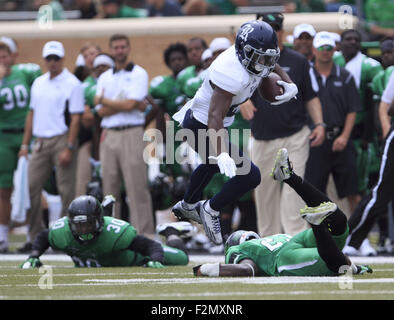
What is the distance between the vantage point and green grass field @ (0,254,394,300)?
5.63m

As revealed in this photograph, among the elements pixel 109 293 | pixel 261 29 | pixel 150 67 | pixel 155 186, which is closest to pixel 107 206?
pixel 155 186

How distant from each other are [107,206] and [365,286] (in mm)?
3942

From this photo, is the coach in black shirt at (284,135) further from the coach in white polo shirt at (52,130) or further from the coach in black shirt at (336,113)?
the coach in white polo shirt at (52,130)

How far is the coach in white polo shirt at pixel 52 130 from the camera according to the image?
1150 cm

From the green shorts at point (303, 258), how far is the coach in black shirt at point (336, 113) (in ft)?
11.1

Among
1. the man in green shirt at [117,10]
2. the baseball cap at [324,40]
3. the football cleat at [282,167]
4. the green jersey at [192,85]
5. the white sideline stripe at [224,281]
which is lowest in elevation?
the white sideline stripe at [224,281]

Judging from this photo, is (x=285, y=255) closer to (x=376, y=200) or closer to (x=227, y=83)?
(x=227, y=83)

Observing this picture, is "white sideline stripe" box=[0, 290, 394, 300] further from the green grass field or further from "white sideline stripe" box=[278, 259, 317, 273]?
"white sideline stripe" box=[278, 259, 317, 273]

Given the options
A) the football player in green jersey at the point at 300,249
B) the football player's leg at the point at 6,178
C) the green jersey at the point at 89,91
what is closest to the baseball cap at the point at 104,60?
the green jersey at the point at 89,91

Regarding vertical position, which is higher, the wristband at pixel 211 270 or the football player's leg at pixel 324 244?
the football player's leg at pixel 324 244

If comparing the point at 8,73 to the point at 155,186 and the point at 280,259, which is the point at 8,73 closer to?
the point at 155,186

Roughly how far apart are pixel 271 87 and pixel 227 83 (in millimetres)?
567

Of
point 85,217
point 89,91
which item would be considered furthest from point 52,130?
point 85,217

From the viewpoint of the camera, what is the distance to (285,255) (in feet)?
22.4
